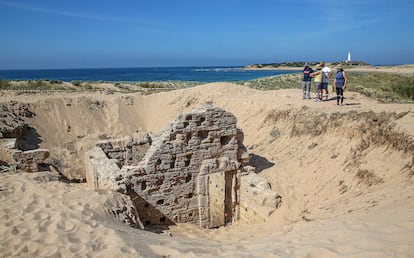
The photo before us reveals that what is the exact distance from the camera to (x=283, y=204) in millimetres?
8195

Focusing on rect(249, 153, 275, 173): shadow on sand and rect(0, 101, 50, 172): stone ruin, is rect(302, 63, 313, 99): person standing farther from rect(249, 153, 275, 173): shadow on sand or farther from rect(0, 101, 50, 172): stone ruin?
rect(0, 101, 50, 172): stone ruin

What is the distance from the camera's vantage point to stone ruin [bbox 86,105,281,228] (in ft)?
26.7

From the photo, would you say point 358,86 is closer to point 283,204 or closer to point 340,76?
point 340,76

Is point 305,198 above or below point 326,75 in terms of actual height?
below

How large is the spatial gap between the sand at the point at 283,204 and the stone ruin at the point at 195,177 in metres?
0.43

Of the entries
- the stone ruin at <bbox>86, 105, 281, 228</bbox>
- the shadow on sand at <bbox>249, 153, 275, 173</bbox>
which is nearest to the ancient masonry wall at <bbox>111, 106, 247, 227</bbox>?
the stone ruin at <bbox>86, 105, 281, 228</bbox>

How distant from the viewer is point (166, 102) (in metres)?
21.7

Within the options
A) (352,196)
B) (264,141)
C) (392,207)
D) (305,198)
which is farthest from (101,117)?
(392,207)

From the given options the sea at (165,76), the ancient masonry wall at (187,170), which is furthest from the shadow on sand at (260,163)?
the sea at (165,76)

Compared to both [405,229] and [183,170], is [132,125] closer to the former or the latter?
[183,170]

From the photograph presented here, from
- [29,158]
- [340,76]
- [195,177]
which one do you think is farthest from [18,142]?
[340,76]

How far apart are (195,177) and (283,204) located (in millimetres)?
2546

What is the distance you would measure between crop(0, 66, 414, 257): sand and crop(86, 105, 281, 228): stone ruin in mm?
428

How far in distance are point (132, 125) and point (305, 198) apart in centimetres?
1429
